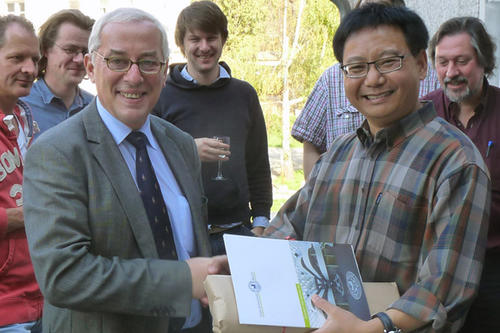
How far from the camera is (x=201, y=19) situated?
4281 mm

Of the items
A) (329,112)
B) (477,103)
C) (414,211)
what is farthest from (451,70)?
(414,211)

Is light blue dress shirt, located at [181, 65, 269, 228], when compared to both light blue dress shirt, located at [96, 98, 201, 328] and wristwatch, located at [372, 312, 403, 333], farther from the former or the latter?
wristwatch, located at [372, 312, 403, 333]

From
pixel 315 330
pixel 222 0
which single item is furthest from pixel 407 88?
pixel 222 0

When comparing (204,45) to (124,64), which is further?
(204,45)

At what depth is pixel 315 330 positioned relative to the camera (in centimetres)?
193

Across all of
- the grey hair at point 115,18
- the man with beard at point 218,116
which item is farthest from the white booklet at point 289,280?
the man with beard at point 218,116

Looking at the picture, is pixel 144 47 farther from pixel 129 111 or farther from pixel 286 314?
pixel 286 314

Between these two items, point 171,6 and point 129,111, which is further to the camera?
point 171,6

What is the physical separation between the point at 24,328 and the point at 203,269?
1150mm

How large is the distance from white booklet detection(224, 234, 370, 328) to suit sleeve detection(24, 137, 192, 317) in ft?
1.19

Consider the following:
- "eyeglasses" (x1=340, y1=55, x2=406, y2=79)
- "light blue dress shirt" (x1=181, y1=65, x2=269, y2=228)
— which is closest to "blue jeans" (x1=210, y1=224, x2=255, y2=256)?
"light blue dress shirt" (x1=181, y1=65, x2=269, y2=228)

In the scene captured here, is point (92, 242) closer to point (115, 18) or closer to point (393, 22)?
point (115, 18)

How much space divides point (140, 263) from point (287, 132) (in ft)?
53.0

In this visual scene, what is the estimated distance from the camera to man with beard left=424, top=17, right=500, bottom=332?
3.14m
